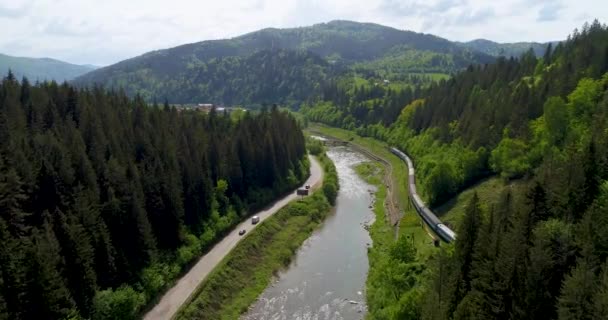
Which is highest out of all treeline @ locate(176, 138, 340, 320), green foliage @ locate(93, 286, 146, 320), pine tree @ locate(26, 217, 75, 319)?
pine tree @ locate(26, 217, 75, 319)

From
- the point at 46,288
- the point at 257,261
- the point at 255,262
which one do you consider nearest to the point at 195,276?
the point at 255,262

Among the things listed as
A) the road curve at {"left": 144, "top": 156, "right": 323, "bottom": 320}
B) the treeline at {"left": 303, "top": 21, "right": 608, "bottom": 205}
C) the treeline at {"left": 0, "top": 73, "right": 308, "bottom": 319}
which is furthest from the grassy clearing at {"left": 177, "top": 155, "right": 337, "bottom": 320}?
the treeline at {"left": 303, "top": 21, "right": 608, "bottom": 205}

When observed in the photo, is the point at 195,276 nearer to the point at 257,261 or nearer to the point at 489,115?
the point at 257,261

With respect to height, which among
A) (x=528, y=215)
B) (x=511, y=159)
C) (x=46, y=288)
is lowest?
(x=46, y=288)

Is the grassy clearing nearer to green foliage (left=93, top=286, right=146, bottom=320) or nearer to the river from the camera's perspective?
the river

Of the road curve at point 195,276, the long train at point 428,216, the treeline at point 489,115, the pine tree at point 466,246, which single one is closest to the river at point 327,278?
the road curve at point 195,276

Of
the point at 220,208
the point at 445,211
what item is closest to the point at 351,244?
the point at 445,211

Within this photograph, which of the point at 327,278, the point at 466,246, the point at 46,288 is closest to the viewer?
the point at 466,246
